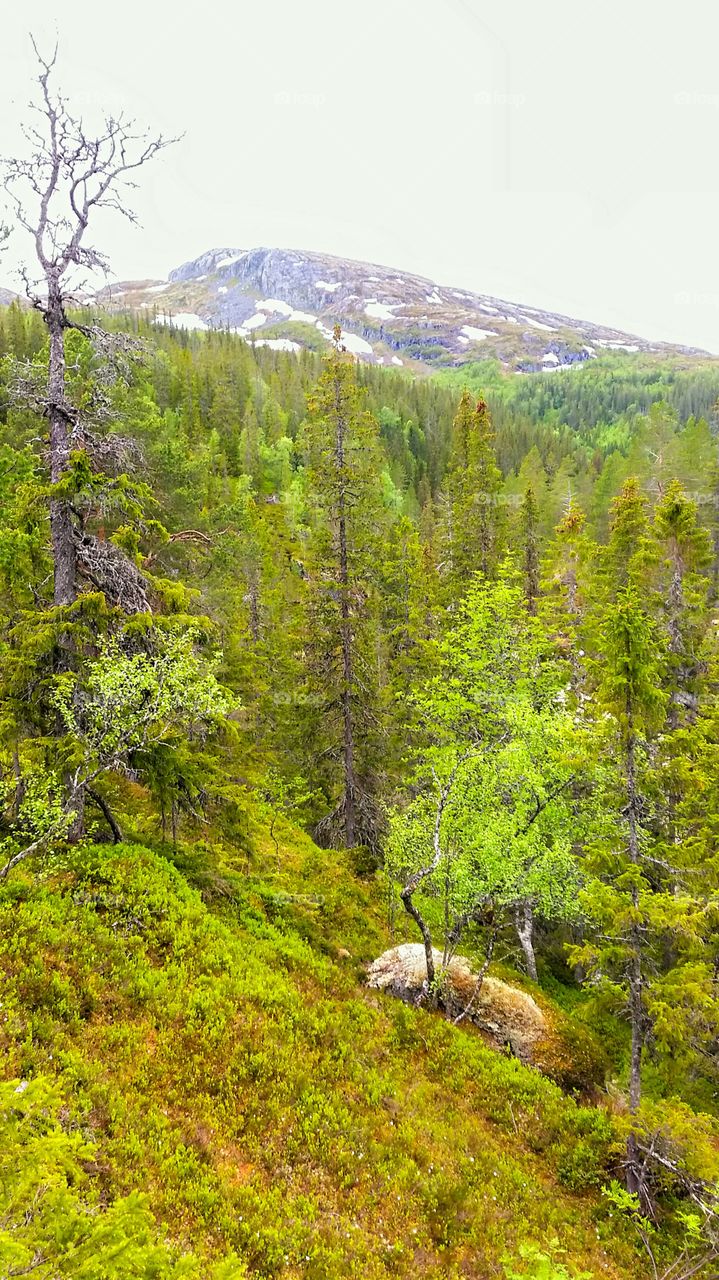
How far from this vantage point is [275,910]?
46.8 ft

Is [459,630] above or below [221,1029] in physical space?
above

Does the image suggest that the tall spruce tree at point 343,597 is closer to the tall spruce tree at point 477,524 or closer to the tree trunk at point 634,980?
the tall spruce tree at point 477,524

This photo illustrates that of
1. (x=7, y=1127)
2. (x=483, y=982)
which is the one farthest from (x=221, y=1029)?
(x=483, y=982)

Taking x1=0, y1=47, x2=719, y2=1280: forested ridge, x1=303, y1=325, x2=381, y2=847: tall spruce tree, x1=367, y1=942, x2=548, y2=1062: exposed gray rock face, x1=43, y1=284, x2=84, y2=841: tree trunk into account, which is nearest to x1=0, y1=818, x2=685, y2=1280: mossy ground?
x1=0, y1=47, x2=719, y2=1280: forested ridge

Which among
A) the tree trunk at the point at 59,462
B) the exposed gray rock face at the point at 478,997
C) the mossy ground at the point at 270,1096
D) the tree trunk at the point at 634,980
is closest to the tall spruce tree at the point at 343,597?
the exposed gray rock face at the point at 478,997

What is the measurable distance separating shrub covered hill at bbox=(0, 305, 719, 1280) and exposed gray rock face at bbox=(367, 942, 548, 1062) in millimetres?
64

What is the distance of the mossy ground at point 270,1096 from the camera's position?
25.0ft

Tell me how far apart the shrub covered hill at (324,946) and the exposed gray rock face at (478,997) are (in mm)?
64

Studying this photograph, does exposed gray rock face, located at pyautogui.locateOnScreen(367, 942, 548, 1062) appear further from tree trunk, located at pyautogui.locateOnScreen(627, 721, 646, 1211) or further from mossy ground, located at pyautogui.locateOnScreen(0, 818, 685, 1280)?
tree trunk, located at pyautogui.locateOnScreen(627, 721, 646, 1211)

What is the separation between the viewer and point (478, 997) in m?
13.7

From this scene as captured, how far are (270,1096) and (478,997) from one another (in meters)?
6.17

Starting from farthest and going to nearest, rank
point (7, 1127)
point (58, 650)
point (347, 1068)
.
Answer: point (58, 650)
point (347, 1068)
point (7, 1127)

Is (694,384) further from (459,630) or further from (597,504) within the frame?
(459,630)

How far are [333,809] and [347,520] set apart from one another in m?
10.7
